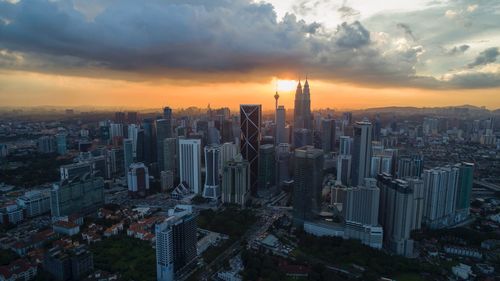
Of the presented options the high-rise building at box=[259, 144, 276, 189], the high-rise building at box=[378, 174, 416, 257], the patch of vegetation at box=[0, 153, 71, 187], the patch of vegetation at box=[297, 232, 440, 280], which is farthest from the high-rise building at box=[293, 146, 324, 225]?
the patch of vegetation at box=[0, 153, 71, 187]

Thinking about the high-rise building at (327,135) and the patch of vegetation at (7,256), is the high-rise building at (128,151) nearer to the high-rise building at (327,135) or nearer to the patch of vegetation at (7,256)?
the patch of vegetation at (7,256)

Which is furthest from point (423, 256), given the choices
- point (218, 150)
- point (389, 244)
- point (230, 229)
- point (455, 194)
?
point (218, 150)

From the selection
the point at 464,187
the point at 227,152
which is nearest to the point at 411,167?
the point at 464,187

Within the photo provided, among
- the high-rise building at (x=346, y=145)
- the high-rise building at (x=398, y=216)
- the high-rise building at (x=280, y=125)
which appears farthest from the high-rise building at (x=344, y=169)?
the high-rise building at (x=280, y=125)

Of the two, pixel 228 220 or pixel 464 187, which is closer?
pixel 228 220

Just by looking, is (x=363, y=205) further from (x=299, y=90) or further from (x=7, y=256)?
(x=299, y=90)

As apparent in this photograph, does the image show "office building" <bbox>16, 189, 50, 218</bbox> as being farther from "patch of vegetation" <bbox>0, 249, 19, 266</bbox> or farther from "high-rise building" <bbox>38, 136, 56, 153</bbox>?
"high-rise building" <bbox>38, 136, 56, 153</bbox>
